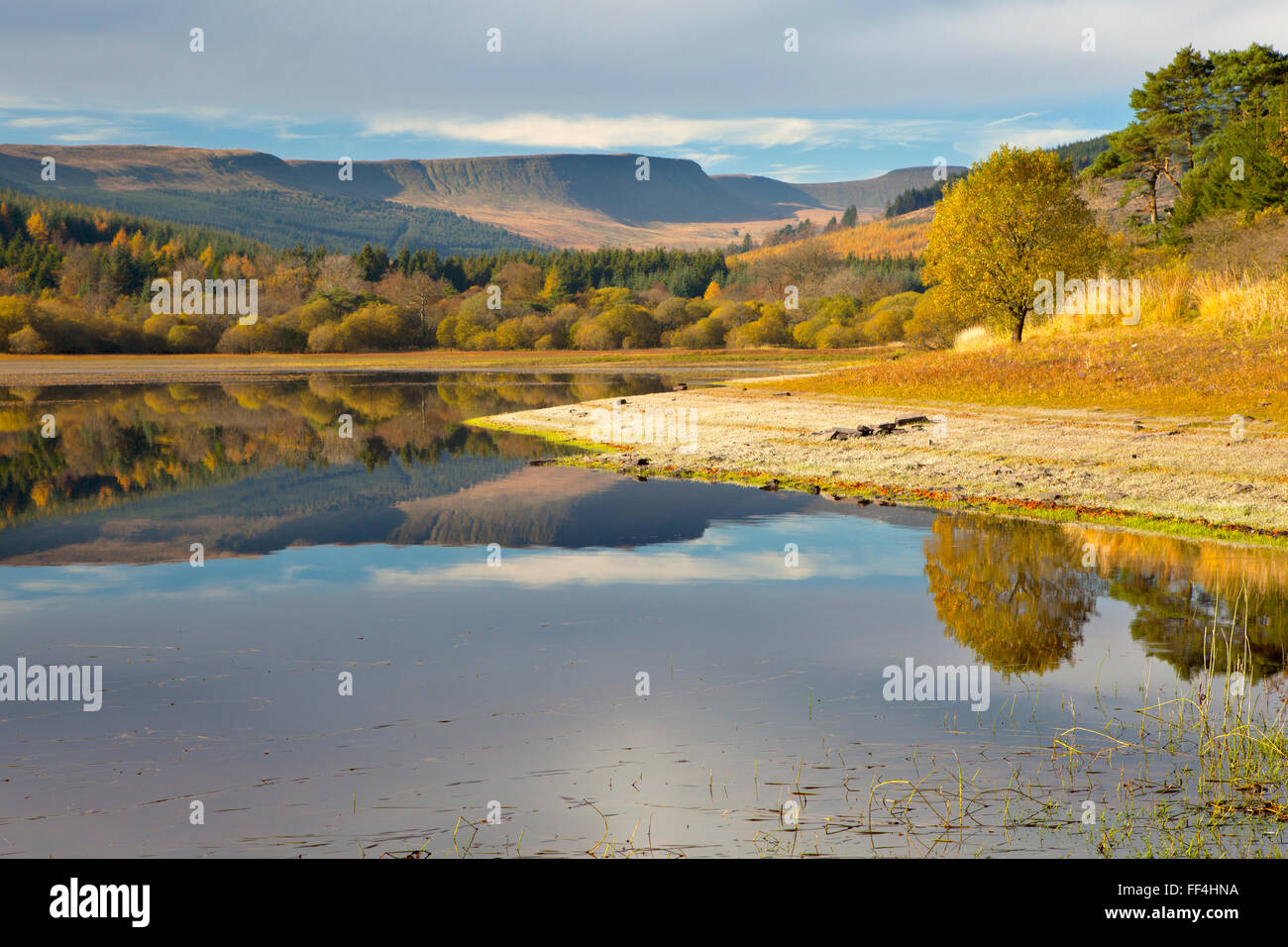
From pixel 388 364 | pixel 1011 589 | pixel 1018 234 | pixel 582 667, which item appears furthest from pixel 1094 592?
pixel 388 364

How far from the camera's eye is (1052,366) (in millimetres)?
35625

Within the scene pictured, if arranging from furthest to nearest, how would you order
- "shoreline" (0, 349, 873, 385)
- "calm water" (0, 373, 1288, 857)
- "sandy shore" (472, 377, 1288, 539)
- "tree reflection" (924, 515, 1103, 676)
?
"shoreline" (0, 349, 873, 385), "sandy shore" (472, 377, 1288, 539), "tree reflection" (924, 515, 1103, 676), "calm water" (0, 373, 1288, 857)

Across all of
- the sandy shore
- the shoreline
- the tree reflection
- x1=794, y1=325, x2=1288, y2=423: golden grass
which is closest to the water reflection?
the tree reflection

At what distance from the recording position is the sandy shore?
18.1 meters

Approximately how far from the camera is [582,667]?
34.5 ft

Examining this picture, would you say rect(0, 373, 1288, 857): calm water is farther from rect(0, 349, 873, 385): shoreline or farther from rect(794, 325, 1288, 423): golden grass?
rect(0, 349, 873, 385): shoreline

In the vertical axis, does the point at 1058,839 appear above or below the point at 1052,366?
below

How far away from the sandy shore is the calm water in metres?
1.74

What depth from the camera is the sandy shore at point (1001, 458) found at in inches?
711

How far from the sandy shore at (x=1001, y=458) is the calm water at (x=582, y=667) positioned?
68.5 inches

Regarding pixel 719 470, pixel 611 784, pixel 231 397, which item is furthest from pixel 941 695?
pixel 231 397

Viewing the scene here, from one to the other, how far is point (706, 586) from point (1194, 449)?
45.5 feet

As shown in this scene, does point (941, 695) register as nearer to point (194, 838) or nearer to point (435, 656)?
point (435, 656)

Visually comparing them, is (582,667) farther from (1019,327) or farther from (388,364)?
(388,364)
